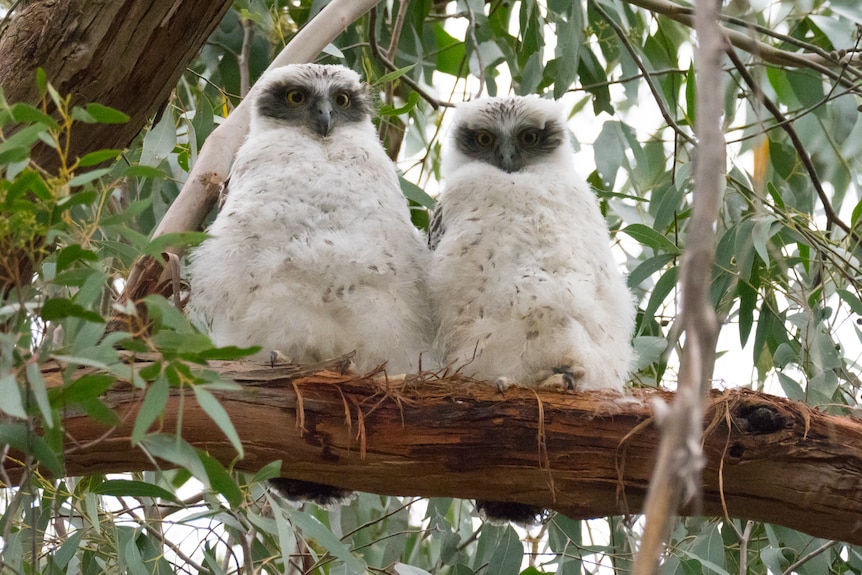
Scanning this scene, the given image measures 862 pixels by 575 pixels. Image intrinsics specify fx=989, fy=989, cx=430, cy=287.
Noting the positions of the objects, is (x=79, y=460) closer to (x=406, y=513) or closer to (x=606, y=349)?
(x=606, y=349)

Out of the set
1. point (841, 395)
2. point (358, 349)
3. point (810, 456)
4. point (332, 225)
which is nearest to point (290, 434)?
point (358, 349)

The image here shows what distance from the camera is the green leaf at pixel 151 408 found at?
1431mm

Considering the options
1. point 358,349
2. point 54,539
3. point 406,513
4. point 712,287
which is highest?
point 712,287

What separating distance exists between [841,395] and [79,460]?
212cm

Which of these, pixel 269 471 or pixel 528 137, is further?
pixel 528 137

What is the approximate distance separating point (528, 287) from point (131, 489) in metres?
1.02

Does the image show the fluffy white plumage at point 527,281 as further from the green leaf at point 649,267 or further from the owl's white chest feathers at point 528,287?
the green leaf at point 649,267

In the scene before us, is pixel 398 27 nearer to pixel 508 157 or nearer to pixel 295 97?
pixel 295 97

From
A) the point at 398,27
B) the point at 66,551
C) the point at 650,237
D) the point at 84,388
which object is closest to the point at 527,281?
the point at 650,237

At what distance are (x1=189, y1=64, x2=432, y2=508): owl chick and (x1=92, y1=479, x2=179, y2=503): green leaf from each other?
436mm

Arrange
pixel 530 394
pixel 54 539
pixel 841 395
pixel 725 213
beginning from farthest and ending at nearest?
pixel 725 213
pixel 841 395
pixel 54 539
pixel 530 394

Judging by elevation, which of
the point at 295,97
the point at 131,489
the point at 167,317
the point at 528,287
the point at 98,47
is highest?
the point at 295,97

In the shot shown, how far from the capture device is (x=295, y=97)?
290cm

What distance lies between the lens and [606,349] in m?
2.52
